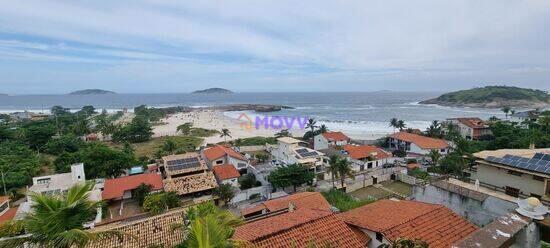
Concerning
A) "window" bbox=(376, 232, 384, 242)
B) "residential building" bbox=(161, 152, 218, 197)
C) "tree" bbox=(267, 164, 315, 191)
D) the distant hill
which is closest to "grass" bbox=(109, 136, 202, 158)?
"residential building" bbox=(161, 152, 218, 197)

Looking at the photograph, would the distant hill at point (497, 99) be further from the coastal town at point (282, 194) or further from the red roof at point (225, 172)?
the red roof at point (225, 172)

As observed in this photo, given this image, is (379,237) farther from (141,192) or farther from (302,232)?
(141,192)

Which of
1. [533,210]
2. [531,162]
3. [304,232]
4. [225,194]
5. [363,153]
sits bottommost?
[225,194]

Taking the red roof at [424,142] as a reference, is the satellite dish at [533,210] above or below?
above

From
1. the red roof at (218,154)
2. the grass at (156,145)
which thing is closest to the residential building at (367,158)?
the red roof at (218,154)

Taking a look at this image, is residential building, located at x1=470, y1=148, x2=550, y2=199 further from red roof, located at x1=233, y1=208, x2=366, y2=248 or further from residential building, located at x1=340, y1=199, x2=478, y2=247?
red roof, located at x1=233, y1=208, x2=366, y2=248

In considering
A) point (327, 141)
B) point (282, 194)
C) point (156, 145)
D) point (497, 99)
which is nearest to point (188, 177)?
point (282, 194)

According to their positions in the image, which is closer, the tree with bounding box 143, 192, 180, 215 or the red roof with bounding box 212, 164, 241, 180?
the tree with bounding box 143, 192, 180, 215
